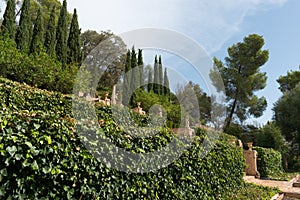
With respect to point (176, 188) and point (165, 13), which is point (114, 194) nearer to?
point (176, 188)

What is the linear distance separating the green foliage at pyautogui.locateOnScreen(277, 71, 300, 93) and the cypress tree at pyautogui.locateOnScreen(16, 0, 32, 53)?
2395cm

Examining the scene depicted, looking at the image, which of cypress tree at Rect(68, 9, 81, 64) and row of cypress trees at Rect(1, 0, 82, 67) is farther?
cypress tree at Rect(68, 9, 81, 64)

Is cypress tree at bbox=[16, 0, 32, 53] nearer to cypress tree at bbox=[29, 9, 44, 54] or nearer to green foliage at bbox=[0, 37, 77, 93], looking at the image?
cypress tree at bbox=[29, 9, 44, 54]

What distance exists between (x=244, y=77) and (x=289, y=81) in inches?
254

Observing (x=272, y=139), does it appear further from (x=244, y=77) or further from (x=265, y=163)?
(x=244, y=77)

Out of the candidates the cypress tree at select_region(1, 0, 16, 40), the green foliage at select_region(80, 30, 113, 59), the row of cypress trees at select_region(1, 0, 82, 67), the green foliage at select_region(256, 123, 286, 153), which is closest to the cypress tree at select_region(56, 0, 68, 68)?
the row of cypress trees at select_region(1, 0, 82, 67)

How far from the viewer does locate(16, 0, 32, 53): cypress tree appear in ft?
50.4

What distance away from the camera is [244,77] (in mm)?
23031

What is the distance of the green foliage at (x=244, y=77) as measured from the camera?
2278 cm

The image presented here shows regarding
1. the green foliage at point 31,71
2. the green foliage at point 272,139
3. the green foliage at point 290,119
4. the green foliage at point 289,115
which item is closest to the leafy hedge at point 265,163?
the green foliage at point 272,139

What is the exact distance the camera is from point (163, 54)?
5578 mm

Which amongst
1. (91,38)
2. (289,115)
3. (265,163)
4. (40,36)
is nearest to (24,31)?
(40,36)

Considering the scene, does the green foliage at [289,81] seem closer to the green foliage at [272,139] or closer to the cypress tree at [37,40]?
the green foliage at [272,139]

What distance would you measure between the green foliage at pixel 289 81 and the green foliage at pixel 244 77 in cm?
432
